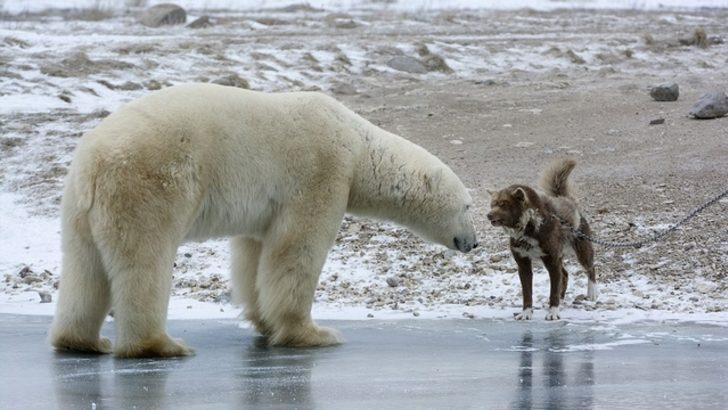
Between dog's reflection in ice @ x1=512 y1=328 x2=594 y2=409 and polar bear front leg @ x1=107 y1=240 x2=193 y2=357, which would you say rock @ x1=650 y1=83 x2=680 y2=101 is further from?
polar bear front leg @ x1=107 y1=240 x2=193 y2=357

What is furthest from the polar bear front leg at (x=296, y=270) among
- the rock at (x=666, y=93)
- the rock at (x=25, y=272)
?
the rock at (x=666, y=93)

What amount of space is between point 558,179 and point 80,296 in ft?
15.0

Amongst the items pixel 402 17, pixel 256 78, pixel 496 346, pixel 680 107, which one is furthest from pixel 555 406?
pixel 402 17

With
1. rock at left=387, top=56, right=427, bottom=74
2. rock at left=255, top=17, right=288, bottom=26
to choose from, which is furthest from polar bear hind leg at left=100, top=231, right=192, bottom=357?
rock at left=255, top=17, right=288, bottom=26

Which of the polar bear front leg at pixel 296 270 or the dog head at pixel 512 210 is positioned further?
the dog head at pixel 512 210

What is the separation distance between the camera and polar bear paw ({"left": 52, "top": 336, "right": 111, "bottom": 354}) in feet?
27.1

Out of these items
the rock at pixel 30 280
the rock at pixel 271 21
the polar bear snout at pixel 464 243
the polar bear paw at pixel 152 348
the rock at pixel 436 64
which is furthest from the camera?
the rock at pixel 271 21

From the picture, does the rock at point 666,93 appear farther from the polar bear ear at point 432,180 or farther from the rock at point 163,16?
the rock at point 163,16

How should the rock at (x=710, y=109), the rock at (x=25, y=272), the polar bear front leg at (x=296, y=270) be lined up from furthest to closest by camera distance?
the rock at (x=710, y=109) → the rock at (x=25, y=272) → the polar bear front leg at (x=296, y=270)

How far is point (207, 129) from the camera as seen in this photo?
26.6 ft

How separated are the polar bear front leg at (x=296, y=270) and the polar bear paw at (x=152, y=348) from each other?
897 millimetres

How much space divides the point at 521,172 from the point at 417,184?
Answer: 6.04m

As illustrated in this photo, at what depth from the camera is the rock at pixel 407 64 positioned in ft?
79.8

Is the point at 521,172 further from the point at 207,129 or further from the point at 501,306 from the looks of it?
the point at 207,129
